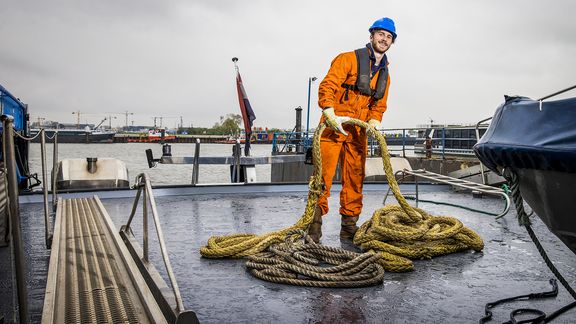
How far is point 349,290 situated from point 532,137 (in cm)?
155

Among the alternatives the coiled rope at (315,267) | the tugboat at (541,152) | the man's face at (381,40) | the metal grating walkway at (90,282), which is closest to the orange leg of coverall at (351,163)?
the man's face at (381,40)

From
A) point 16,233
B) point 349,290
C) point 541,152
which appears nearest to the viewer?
point 16,233

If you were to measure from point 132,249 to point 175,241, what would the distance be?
3.06ft

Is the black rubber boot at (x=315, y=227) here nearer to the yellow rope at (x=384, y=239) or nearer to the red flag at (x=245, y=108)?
the yellow rope at (x=384, y=239)

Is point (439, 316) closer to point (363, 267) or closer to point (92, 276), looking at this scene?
point (363, 267)

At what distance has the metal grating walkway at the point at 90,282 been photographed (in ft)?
7.40

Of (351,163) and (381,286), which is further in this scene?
(351,163)

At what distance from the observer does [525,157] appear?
1.96 meters

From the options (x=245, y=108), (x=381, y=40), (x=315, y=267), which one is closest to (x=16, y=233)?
(x=315, y=267)

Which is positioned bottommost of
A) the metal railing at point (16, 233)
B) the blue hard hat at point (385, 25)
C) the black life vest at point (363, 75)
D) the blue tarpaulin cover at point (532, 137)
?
the metal railing at point (16, 233)

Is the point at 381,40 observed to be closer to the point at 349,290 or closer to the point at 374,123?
the point at 374,123

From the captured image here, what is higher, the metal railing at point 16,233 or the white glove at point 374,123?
the white glove at point 374,123

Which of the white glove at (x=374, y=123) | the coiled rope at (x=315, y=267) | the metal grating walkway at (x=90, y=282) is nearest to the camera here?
the metal grating walkway at (x=90, y=282)

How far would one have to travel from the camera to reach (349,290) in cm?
301
